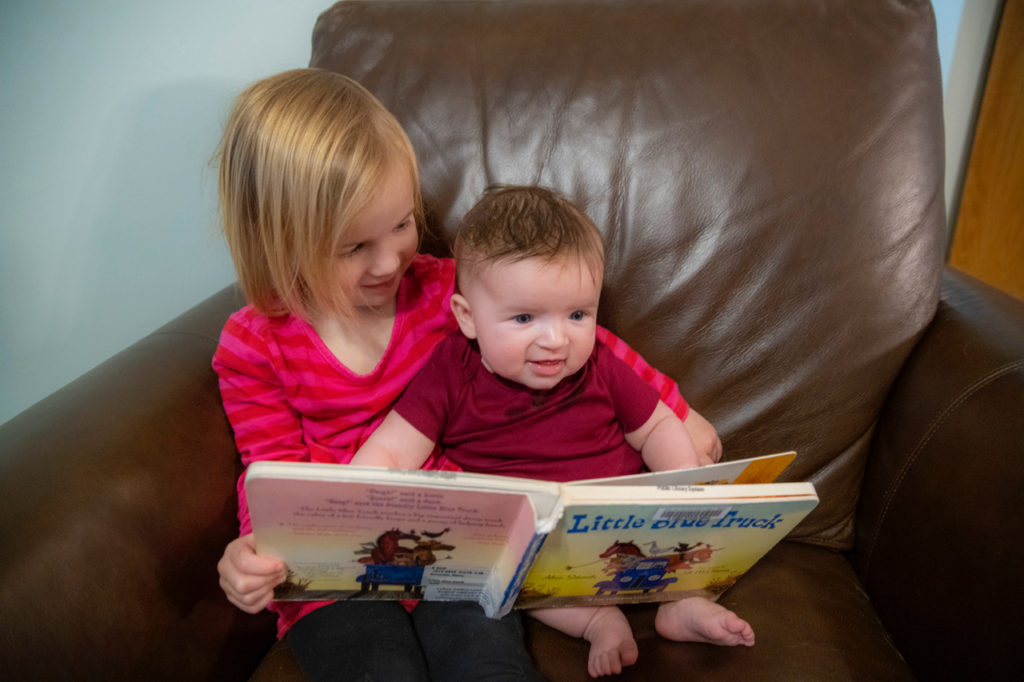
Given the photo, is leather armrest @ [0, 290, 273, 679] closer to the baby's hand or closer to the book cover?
the baby's hand

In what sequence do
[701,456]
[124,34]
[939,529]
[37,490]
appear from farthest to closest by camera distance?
1. [124,34]
2. [701,456]
3. [939,529]
4. [37,490]

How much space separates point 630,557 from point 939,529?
0.38 meters

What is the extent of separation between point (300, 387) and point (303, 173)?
284 millimetres

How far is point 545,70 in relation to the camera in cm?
95

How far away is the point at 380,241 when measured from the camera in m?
0.75

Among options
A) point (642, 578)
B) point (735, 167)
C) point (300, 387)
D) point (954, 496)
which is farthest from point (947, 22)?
point (300, 387)

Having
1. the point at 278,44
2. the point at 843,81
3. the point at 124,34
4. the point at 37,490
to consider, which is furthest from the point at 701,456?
the point at 124,34

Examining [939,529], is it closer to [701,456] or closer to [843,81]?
[701,456]

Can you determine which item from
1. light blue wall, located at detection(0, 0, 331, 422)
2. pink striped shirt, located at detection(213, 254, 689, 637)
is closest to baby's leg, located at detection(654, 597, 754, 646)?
pink striped shirt, located at detection(213, 254, 689, 637)

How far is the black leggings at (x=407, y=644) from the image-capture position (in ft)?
2.31

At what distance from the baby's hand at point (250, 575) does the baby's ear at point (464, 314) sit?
12.9 inches

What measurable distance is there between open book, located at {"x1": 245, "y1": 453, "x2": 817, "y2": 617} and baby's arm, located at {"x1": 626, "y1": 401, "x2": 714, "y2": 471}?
0.11m

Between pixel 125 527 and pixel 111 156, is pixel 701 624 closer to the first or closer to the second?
pixel 125 527

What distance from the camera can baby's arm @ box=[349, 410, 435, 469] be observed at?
790 millimetres
